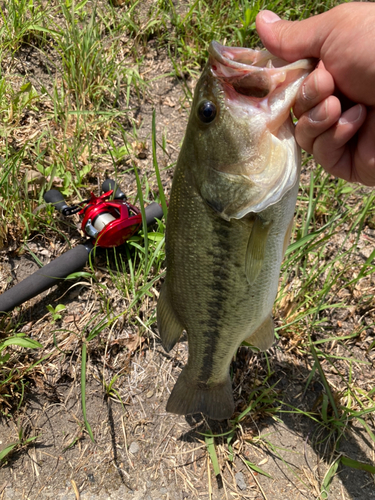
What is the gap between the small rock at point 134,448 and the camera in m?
2.62

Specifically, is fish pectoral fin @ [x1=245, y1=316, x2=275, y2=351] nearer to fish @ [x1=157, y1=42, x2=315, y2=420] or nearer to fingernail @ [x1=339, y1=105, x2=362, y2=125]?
fish @ [x1=157, y1=42, x2=315, y2=420]

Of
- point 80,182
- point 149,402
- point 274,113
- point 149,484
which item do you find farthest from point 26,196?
point 149,484

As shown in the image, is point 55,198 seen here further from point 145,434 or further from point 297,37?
point 297,37

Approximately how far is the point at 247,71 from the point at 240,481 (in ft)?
8.33

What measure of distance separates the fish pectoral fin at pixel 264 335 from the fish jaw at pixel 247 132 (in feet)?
2.76

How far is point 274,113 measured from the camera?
1564 millimetres

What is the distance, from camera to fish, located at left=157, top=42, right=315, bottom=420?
156cm

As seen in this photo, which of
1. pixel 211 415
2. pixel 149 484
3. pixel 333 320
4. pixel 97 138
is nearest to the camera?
pixel 211 415

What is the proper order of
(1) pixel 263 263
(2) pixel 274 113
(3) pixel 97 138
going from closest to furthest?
(2) pixel 274 113 < (1) pixel 263 263 < (3) pixel 97 138

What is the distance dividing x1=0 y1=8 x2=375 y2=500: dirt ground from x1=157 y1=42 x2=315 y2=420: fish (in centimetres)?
94

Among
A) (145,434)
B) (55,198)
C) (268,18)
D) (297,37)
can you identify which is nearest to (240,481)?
(145,434)

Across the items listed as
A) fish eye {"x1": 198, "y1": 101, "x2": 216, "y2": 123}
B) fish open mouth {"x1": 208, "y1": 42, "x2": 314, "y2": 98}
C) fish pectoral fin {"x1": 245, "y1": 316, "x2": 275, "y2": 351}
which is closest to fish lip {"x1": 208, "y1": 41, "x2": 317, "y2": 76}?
fish open mouth {"x1": 208, "y1": 42, "x2": 314, "y2": 98}

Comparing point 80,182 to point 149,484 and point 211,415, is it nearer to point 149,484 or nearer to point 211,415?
point 211,415

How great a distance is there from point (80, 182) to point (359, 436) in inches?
115
